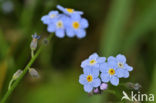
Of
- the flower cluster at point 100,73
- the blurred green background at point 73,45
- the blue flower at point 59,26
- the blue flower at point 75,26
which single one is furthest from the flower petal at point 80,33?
the blurred green background at point 73,45

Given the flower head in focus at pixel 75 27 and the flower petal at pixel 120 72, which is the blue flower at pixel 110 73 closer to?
the flower petal at pixel 120 72

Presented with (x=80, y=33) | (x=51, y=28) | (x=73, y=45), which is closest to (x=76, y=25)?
(x=80, y=33)

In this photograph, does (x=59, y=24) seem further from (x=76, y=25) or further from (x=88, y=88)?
(x=88, y=88)

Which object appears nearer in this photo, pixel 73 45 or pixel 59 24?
pixel 59 24

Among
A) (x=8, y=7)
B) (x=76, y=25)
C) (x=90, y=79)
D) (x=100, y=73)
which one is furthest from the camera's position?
(x=8, y=7)

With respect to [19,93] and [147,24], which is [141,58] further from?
[19,93]

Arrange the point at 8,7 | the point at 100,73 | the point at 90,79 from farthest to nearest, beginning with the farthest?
the point at 8,7 < the point at 100,73 < the point at 90,79

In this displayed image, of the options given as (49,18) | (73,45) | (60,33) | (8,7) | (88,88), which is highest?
(8,7)
